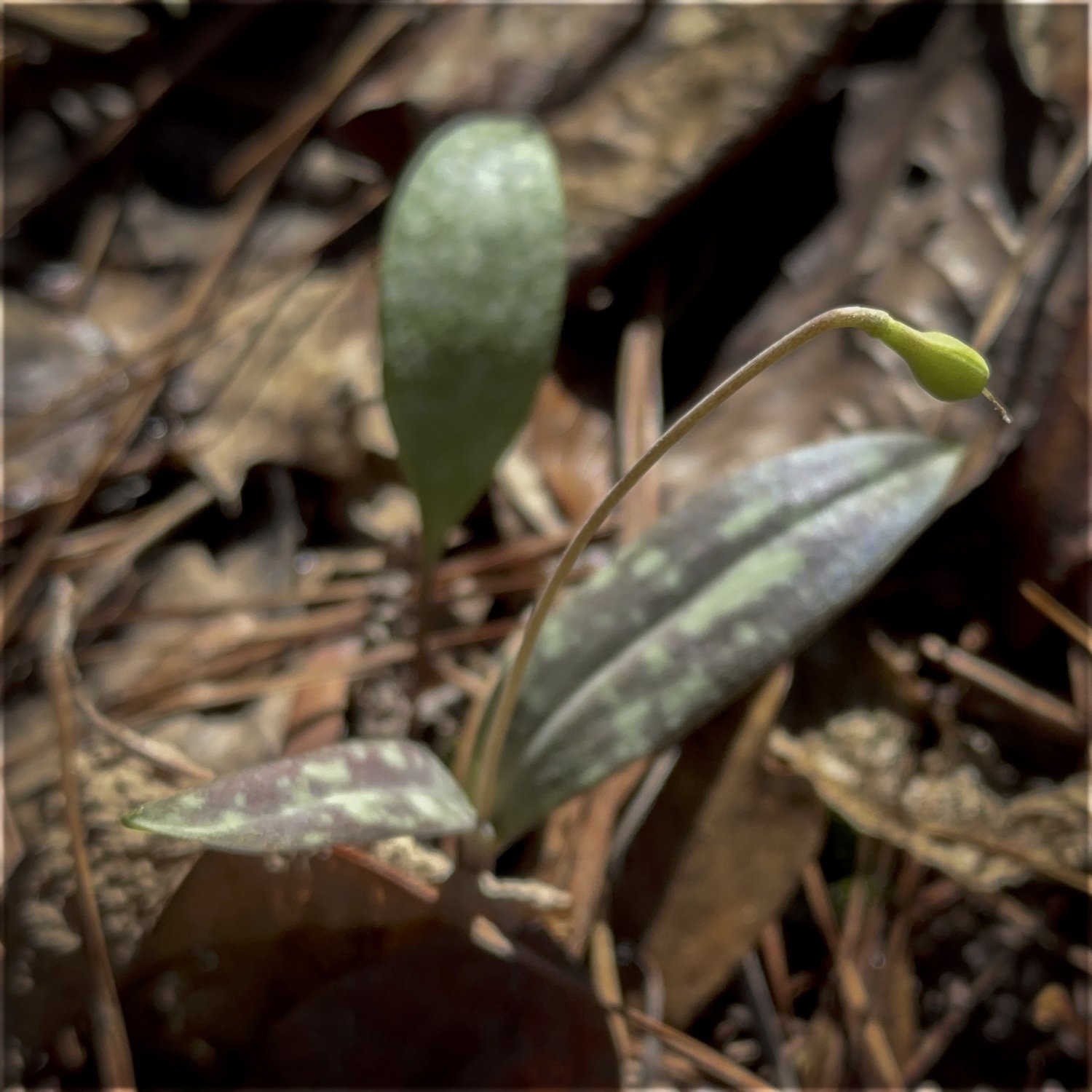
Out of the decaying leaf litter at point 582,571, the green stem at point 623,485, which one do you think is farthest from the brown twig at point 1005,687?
the green stem at point 623,485

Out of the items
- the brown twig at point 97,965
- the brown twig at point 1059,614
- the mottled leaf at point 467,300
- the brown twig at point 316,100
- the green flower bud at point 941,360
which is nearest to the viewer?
the green flower bud at point 941,360

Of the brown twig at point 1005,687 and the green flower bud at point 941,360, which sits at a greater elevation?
the green flower bud at point 941,360

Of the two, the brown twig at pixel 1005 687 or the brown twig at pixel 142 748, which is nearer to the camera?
the brown twig at pixel 142 748

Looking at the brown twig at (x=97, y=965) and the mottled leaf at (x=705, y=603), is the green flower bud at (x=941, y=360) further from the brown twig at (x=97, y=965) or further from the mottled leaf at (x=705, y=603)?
the brown twig at (x=97, y=965)

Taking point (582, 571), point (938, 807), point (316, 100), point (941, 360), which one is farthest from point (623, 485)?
point (316, 100)

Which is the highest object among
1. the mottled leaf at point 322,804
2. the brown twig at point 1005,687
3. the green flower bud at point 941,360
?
the green flower bud at point 941,360

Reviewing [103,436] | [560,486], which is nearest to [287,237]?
[103,436]

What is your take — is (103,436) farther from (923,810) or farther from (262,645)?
(923,810)

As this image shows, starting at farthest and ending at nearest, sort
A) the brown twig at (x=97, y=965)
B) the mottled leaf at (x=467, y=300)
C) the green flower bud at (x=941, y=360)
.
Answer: the mottled leaf at (x=467, y=300) → the brown twig at (x=97, y=965) → the green flower bud at (x=941, y=360)

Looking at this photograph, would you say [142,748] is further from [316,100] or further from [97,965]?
[316,100]
